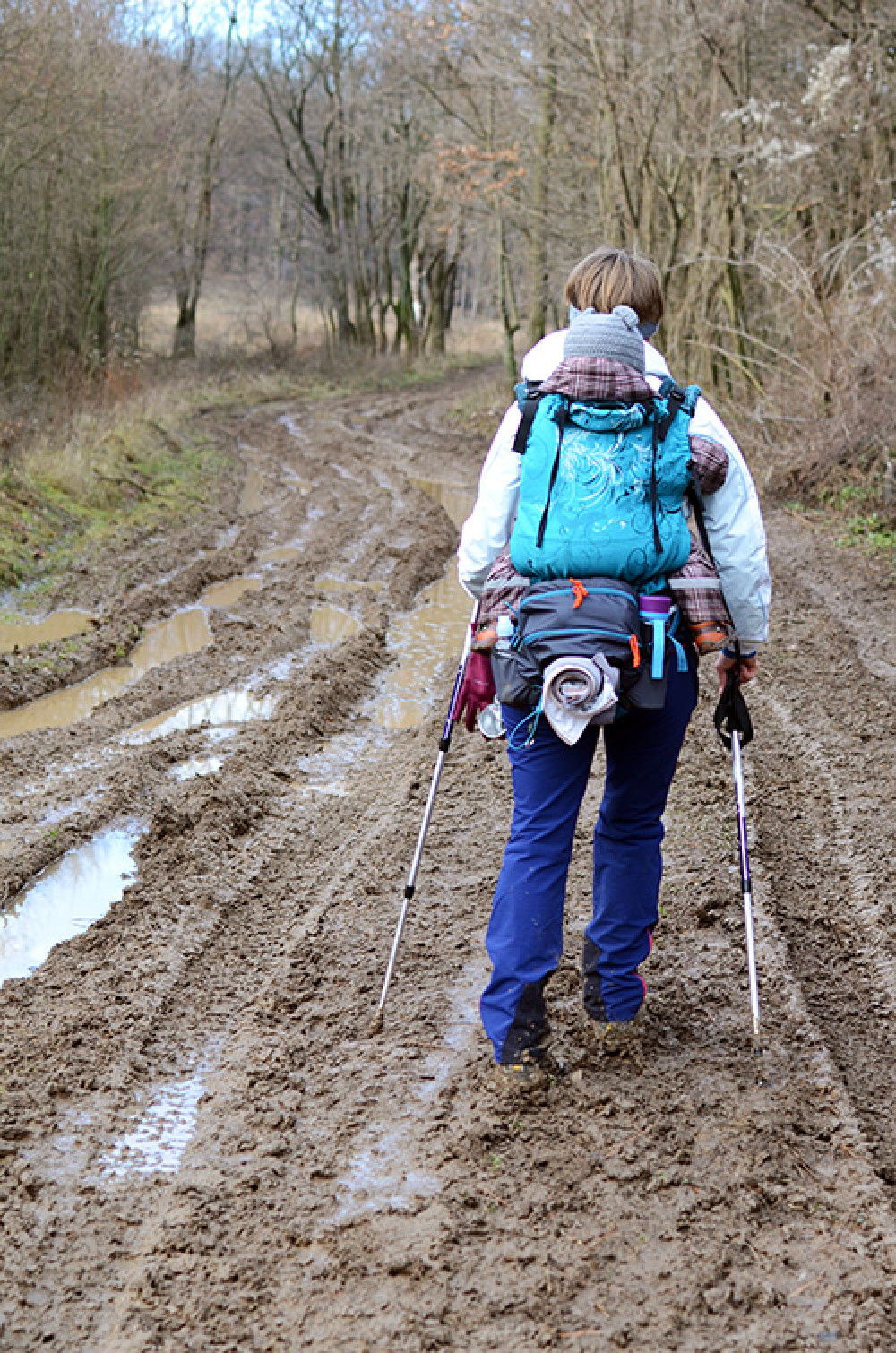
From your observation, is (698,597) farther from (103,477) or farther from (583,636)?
(103,477)

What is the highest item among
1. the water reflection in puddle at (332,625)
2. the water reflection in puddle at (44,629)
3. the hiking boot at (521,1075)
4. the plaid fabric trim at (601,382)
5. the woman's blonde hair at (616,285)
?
the woman's blonde hair at (616,285)

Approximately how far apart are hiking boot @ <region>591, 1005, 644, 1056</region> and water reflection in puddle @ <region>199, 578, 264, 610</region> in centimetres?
719

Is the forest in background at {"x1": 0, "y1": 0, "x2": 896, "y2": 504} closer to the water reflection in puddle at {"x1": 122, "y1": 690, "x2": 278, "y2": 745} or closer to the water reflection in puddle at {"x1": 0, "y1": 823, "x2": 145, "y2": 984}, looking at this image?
the water reflection in puddle at {"x1": 122, "y1": 690, "x2": 278, "y2": 745}

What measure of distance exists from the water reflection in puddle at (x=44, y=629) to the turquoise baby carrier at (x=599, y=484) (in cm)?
647

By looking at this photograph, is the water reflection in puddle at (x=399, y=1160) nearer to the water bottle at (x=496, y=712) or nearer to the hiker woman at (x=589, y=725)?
the hiker woman at (x=589, y=725)

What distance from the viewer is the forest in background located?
47.5 feet

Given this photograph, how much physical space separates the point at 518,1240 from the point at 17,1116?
149 cm

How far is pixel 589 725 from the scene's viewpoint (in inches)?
122

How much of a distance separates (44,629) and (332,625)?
7.39 feet

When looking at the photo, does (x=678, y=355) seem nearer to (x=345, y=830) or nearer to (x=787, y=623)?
(x=787, y=623)

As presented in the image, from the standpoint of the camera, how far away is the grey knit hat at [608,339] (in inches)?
122

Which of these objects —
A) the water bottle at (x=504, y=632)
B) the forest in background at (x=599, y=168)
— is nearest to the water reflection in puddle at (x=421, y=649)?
the water bottle at (x=504, y=632)

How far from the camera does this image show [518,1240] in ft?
9.12

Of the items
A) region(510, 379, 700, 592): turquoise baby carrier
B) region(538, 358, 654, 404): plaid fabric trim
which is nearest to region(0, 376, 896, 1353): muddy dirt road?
region(510, 379, 700, 592): turquoise baby carrier
